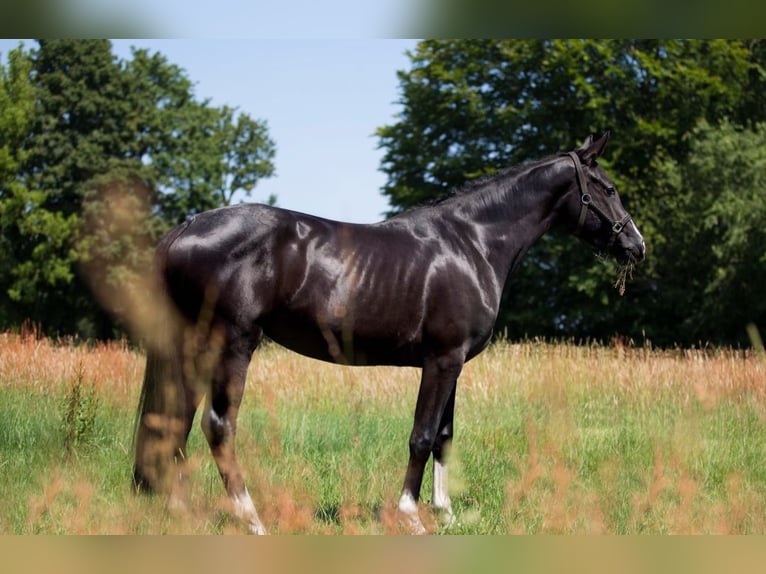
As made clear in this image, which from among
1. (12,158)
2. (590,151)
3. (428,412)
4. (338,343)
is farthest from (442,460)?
(12,158)

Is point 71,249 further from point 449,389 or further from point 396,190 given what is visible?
point 449,389

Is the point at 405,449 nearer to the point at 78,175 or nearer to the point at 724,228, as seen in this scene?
the point at 724,228

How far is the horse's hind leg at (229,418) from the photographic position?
5082mm

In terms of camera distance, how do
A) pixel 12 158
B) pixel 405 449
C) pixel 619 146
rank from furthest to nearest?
1. pixel 12 158
2. pixel 619 146
3. pixel 405 449

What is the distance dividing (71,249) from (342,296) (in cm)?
2620

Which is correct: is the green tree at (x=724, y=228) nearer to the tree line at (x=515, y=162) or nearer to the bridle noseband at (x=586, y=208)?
the tree line at (x=515, y=162)

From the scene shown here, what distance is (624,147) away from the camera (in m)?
26.5

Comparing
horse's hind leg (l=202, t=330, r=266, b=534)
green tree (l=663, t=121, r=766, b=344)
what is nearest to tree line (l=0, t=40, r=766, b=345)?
green tree (l=663, t=121, r=766, b=344)

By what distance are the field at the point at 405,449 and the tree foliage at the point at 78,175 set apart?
1936 cm

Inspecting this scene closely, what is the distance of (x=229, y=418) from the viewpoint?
517cm

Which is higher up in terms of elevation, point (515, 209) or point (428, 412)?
point (515, 209)

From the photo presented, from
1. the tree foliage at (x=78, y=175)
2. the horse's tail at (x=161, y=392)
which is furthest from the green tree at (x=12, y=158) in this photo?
the horse's tail at (x=161, y=392)

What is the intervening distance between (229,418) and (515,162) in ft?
74.4

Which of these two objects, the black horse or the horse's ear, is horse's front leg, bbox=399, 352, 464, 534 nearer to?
the black horse
